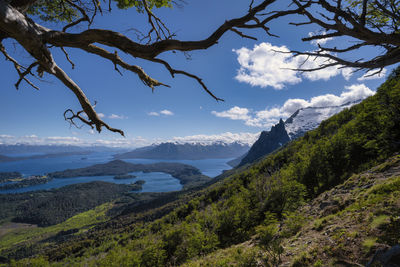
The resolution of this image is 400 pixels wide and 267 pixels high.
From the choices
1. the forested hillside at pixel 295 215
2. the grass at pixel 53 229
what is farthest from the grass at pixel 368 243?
the grass at pixel 53 229

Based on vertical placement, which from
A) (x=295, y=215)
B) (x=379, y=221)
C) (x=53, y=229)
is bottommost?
(x=53, y=229)

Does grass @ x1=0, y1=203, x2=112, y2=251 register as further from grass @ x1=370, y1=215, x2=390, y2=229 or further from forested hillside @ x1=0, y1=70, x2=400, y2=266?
grass @ x1=370, y1=215, x2=390, y2=229

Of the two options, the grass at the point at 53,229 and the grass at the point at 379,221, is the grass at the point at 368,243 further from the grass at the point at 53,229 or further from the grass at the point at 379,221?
the grass at the point at 53,229

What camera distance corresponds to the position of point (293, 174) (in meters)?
21.6

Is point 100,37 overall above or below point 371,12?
below

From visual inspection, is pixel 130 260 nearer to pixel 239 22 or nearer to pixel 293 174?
pixel 239 22

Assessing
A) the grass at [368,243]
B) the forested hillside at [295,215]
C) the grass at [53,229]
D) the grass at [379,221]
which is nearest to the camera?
the grass at [368,243]

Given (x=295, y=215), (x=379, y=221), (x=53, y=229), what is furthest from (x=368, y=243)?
(x=53, y=229)

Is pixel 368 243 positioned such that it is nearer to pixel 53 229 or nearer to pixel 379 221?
pixel 379 221

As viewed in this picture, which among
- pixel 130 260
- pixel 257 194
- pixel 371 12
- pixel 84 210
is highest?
pixel 371 12

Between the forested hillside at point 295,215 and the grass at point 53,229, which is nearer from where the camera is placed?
the forested hillside at point 295,215

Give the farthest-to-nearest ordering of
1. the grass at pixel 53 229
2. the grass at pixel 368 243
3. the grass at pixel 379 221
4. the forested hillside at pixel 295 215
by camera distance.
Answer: the grass at pixel 53 229 < the forested hillside at pixel 295 215 < the grass at pixel 379 221 < the grass at pixel 368 243

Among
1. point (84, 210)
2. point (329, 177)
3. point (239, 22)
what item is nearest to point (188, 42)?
point (239, 22)

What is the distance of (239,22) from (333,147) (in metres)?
25.5
